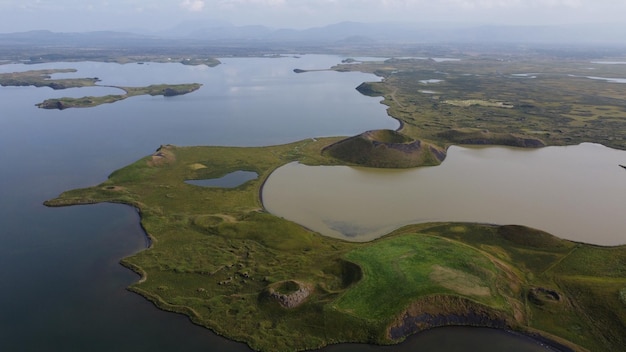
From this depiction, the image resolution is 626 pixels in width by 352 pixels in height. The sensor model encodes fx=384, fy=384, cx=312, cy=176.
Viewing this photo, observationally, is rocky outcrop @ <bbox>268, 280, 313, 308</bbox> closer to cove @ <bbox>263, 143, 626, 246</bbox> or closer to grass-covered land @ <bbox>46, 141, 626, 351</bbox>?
grass-covered land @ <bbox>46, 141, 626, 351</bbox>

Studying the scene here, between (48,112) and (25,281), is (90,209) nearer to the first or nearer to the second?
(25,281)

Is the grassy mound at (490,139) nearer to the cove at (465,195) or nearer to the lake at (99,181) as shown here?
the cove at (465,195)

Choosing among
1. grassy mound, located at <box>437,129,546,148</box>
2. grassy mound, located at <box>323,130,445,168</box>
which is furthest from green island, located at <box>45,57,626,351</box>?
grassy mound, located at <box>437,129,546,148</box>

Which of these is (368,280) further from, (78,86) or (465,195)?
(78,86)

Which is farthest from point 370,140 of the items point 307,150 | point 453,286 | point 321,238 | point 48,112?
point 48,112

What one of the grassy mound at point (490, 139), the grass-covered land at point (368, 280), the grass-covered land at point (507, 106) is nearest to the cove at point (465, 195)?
the grass-covered land at point (368, 280)

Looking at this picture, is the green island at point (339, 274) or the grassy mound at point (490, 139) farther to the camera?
the grassy mound at point (490, 139)
